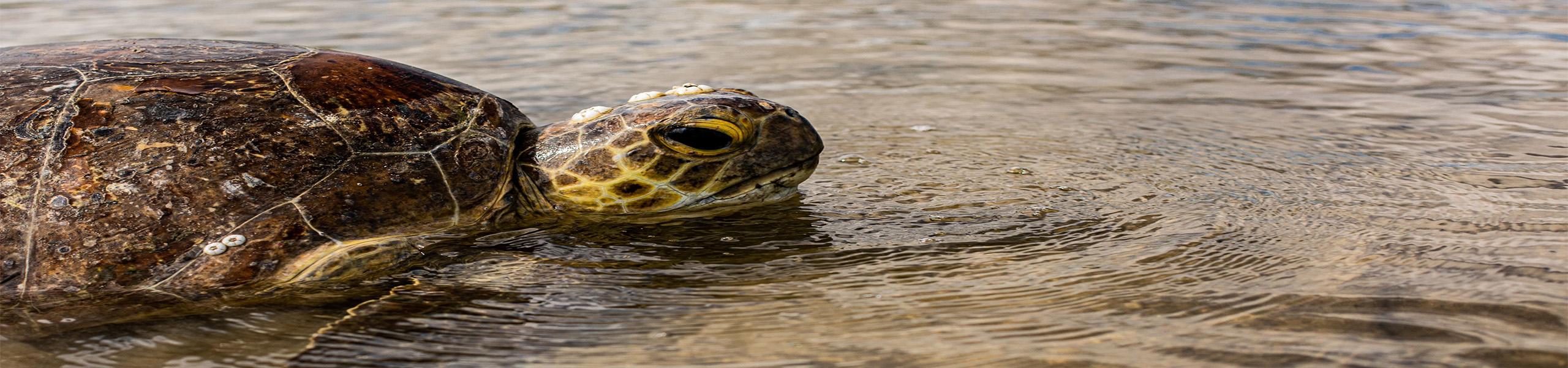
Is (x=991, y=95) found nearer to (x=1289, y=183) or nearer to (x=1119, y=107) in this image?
(x=1119, y=107)

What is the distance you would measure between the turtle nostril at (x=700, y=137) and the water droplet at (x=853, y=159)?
1.14 meters

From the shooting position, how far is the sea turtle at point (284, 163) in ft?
9.98

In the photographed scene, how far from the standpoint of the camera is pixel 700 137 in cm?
385

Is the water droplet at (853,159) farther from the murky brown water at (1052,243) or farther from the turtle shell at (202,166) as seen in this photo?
the turtle shell at (202,166)

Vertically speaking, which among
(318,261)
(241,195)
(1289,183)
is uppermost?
(241,195)

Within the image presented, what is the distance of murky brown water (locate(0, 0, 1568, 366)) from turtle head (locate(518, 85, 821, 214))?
126mm

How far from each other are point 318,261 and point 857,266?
171 centimetres

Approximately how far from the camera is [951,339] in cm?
263

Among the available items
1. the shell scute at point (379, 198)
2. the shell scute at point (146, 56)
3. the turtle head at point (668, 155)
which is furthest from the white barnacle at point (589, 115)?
the shell scute at point (146, 56)

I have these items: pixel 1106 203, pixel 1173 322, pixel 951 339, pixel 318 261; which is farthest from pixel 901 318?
pixel 318 261

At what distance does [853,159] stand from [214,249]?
110 inches

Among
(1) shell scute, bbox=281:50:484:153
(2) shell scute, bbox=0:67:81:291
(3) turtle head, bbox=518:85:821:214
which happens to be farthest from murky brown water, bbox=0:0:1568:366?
(1) shell scute, bbox=281:50:484:153

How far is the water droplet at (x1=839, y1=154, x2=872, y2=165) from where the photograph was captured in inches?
191

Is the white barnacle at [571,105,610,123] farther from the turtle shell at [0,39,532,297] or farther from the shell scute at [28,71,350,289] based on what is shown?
the shell scute at [28,71,350,289]
